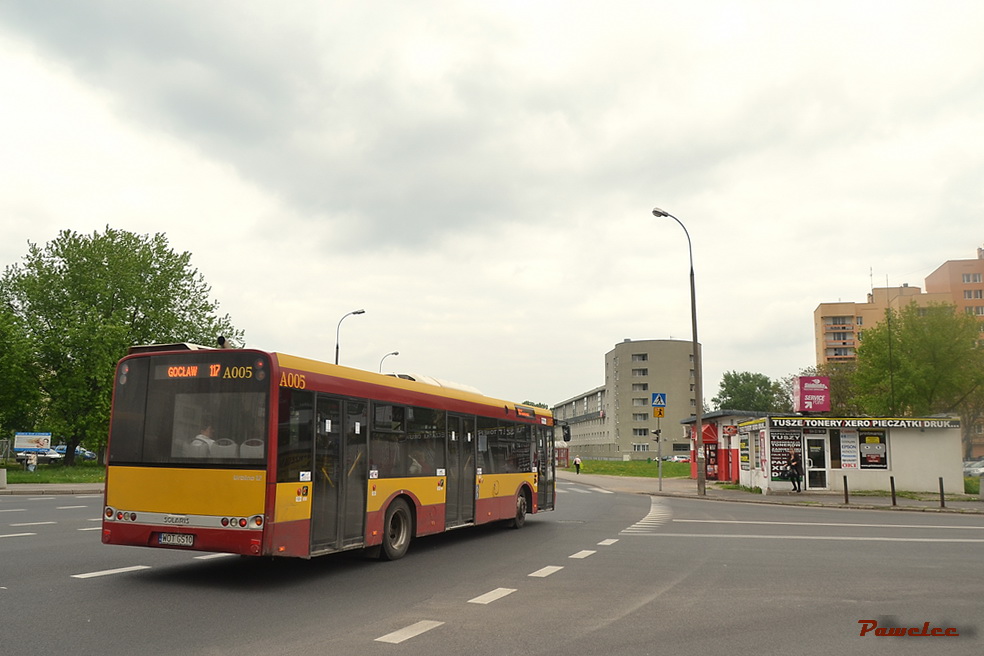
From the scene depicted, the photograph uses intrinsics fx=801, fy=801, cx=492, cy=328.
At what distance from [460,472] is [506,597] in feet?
17.3

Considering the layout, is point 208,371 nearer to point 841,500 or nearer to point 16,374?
point 841,500

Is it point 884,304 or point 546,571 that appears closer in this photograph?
point 546,571

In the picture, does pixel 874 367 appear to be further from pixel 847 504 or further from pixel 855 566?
pixel 855 566

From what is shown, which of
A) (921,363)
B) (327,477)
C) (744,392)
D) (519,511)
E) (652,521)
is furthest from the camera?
(744,392)

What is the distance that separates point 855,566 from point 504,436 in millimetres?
6794

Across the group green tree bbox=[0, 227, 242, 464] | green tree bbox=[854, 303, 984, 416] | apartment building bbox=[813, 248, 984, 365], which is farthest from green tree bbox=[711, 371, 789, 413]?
green tree bbox=[0, 227, 242, 464]

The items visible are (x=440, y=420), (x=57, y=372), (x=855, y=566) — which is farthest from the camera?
(x=57, y=372)

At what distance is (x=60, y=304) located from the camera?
4653cm

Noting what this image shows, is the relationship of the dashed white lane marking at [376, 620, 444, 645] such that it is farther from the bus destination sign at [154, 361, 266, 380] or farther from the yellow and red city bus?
the bus destination sign at [154, 361, 266, 380]

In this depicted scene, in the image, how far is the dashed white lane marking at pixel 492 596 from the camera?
328 inches

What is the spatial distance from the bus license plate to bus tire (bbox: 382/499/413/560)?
2.90 m

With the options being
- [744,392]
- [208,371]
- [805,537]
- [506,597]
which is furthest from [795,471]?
[744,392]

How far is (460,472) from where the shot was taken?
13781 mm

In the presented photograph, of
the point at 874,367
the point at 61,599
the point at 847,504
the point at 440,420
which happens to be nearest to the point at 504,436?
the point at 440,420
